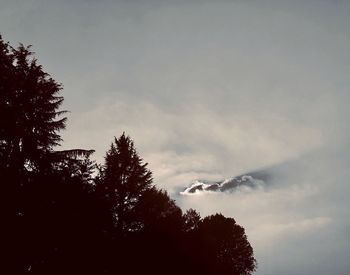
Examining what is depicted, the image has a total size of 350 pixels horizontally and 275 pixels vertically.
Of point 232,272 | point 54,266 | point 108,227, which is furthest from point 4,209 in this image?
point 232,272

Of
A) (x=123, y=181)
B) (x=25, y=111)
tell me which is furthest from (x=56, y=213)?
(x=123, y=181)

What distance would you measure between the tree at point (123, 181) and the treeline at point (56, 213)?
96 millimetres

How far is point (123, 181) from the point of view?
→ 81.2 feet

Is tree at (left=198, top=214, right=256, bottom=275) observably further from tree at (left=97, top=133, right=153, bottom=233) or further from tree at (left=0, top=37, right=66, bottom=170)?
tree at (left=0, top=37, right=66, bottom=170)

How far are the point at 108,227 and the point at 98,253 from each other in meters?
3.13

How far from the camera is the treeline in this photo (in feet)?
48.0

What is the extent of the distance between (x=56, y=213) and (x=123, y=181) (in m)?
9.62

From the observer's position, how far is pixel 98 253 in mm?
17156

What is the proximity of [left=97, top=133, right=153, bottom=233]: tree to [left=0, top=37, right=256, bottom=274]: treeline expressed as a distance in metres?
0.10

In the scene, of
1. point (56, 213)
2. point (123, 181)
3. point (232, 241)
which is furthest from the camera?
point (232, 241)

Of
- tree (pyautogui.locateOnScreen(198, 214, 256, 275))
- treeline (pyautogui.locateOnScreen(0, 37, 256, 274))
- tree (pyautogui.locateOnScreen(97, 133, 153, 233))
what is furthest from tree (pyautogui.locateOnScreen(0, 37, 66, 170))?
tree (pyautogui.locateOnScreen(198, 214, 256, 275))

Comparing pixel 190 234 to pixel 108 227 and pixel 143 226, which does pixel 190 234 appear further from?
pixel 108 227

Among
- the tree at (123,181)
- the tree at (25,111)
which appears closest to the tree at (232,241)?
the tree at (123,181)

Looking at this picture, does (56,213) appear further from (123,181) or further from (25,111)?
(123,181)
